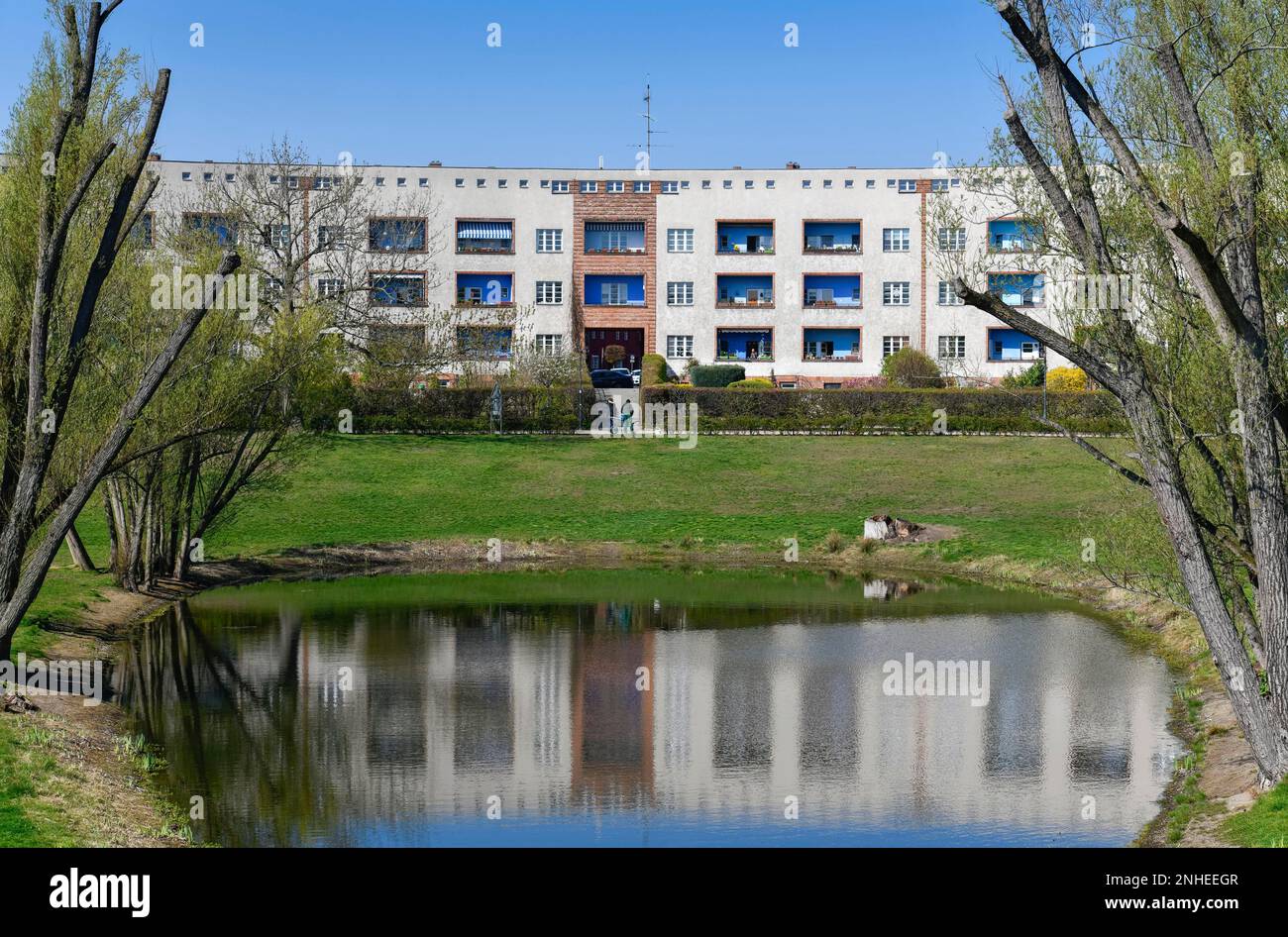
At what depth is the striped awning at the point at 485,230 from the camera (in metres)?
79.0

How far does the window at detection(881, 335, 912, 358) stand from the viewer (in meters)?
78.2

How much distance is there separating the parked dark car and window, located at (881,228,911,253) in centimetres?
1680

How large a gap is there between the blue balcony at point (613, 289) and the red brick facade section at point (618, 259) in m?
0.28

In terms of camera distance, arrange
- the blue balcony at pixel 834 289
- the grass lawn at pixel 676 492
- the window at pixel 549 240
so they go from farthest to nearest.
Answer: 1. the window at pixel 549 240
2. the blue balcony at pixel 834 289
3. the grass lawn at pixel 676 492

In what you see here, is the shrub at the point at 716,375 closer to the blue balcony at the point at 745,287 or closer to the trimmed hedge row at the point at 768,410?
the blue balcony at the point at 745,287

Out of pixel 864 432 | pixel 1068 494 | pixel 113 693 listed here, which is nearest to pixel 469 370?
pixel 864 432

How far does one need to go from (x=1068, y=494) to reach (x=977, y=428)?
1170cm

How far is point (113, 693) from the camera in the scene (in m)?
21.9

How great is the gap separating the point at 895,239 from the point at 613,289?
16.2m

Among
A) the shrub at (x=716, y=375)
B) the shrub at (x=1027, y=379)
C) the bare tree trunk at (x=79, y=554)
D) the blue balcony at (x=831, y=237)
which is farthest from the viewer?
the blue balcony at (x=831, y=237)

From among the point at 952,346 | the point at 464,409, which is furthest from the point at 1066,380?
the point at 464,409

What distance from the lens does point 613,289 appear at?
80.5 meters

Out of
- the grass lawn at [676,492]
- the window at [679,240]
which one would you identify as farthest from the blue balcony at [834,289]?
the grass lawn at [676,492]

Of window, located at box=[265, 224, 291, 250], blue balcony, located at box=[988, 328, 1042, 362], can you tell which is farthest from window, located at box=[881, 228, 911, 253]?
window, located at box=[265, 224, 291, 250]
